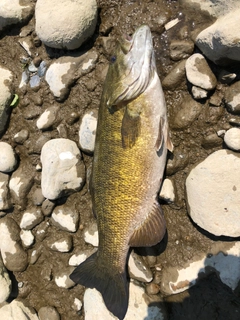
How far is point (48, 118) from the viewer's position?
372 centimetres

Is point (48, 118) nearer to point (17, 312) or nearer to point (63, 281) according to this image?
point (63, 281)

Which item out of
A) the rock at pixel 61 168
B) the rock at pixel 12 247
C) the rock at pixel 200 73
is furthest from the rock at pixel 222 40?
the rock at pixel 12 247

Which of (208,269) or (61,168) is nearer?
(208,269)

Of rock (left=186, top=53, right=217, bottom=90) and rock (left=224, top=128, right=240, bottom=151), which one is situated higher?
rock (left=186, top=53, right=217, bottom=90)

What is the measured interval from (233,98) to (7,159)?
2623 mm

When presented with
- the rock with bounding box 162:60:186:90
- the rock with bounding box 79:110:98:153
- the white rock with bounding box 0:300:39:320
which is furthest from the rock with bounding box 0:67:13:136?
the white rock with bounding box 0:300:39:320

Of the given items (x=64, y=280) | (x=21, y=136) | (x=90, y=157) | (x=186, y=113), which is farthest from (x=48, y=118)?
(x=64, y=280)

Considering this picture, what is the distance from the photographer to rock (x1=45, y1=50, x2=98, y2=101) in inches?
139

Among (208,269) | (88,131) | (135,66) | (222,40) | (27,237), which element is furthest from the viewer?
(27,237)

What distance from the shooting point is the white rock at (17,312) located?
378 cm

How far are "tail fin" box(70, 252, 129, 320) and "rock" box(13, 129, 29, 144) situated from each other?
172 cm

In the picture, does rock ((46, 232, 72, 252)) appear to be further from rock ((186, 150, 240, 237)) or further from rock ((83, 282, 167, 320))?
rock ((186, 150, 240, 237))

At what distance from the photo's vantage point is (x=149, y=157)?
2957 mm

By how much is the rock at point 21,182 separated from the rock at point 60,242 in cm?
58
